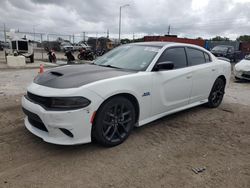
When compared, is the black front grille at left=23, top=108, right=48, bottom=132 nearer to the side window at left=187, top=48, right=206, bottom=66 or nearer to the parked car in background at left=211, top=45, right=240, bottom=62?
the side window at left=187, top=48, right=206, bottom=66

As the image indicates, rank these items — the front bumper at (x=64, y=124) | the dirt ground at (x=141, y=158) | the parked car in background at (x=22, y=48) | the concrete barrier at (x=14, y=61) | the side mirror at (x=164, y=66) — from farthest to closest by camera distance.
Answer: the parked car in background at (x=22, y=48) → the concrete barrier at (x=14, y=61) → the side mirror at (x=164, y=66) → the front bumper at (x=64, y=124) → the dirt ground at (x=141, y=158)

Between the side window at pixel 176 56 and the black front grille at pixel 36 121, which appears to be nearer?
the black front grille at pixel 36 121

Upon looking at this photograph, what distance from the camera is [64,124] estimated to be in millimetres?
2822

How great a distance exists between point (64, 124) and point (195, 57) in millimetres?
3244

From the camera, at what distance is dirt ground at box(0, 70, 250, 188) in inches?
101

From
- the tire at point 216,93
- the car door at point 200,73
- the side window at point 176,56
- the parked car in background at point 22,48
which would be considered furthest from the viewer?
the parked car in background at point 22,48

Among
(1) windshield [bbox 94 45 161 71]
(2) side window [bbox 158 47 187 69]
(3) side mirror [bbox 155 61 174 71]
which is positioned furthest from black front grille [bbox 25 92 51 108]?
(2) side window [bbox 158 47 187 69]

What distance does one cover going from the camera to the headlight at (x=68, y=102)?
282 centimetres

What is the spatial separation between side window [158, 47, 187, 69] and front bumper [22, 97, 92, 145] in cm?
179

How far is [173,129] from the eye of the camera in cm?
408

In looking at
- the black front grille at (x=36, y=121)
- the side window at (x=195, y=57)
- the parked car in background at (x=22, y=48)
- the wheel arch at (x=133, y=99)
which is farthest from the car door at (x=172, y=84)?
the parked car in background at (x=22, y=48)

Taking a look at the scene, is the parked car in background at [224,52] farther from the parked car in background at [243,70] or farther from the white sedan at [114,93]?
the white sedan at [114,93]

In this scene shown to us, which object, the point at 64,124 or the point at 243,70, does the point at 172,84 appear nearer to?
the point at 64,124

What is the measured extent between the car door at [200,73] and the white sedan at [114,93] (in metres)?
0.02
